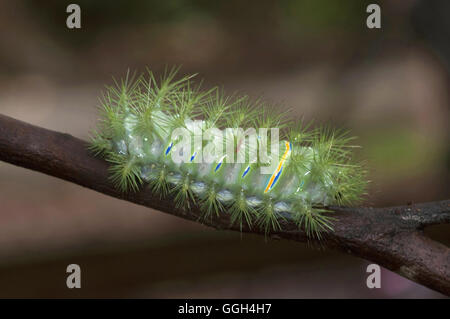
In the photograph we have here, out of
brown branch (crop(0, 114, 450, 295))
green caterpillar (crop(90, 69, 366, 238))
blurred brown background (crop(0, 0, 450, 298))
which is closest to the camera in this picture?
brown branch (crop(0, 114, 450, 295))

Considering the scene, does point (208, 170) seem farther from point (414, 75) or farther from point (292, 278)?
point (414, 75)

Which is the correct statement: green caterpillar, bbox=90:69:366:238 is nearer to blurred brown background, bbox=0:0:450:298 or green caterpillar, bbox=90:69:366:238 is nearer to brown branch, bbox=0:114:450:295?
brown branch, bbox=0:114:450:295

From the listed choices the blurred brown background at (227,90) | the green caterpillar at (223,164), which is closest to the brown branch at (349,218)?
the green caterpillar at (223,164)

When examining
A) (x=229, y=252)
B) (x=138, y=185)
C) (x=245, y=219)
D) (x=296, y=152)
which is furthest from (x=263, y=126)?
(x=229, y=252)

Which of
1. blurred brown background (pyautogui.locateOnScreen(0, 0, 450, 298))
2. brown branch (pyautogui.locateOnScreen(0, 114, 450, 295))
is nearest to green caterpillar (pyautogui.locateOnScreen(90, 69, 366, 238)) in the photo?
brown branch (pyautogui.locateOnScreen(0, 114, 450, 295))

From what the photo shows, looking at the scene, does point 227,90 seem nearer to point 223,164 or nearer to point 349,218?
point 223,164

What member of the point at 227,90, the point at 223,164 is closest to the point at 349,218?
the point at 223,164

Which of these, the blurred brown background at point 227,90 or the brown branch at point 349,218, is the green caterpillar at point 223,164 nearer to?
the brown branch at point 349,218
